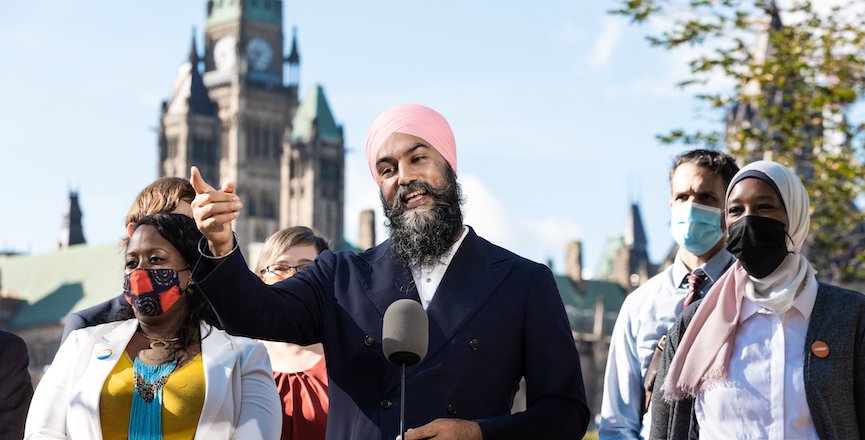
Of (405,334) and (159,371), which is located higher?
(405,334)

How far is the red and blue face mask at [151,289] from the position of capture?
4.69 m

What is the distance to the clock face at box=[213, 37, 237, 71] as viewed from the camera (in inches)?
4658

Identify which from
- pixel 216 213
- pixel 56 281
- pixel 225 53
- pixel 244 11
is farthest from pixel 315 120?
pixel 216 213

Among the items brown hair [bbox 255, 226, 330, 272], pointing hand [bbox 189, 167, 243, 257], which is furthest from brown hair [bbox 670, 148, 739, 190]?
pointing hand [bbox 189, 167, 243, 257]

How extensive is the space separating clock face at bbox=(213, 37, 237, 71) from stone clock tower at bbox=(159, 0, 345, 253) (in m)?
0.08

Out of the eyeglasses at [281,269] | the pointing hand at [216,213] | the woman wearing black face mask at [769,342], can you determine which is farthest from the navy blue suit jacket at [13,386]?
the woman wearing black face mask at [769,342]

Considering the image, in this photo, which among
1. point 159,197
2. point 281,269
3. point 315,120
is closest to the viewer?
point 159,197

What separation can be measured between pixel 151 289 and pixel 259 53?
116m

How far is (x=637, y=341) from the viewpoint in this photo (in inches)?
232

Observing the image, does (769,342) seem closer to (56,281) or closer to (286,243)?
(286,243)

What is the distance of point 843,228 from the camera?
16297 millimetres

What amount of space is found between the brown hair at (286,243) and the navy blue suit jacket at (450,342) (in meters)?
2.14

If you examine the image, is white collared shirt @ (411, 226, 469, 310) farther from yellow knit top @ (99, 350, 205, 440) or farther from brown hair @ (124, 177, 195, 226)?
brown hair @ (124, 177, 195, 226)

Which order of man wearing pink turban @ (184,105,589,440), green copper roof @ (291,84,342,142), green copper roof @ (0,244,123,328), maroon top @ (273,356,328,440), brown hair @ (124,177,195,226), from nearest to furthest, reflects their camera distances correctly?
man wearing pink turban @ (184,105,589,440), brown hair @ (124,177,195,226), maroon top @ (273,356,328,440), green copper roof @ (0,244,123,328), green copper roof @ (291,84,342,142)
